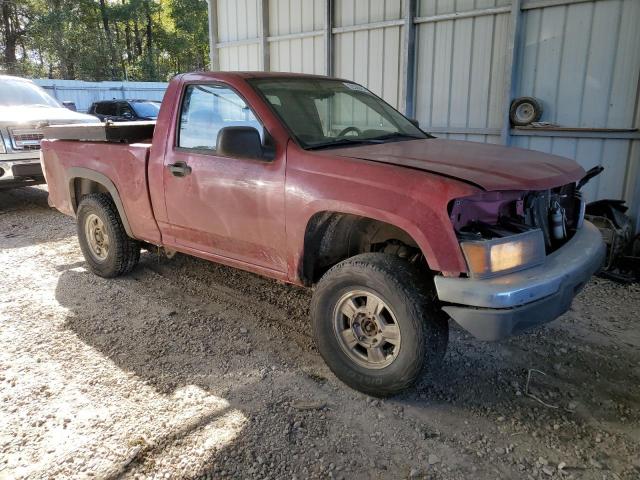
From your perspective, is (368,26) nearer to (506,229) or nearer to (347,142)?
(347,142)

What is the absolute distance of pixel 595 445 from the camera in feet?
8.74

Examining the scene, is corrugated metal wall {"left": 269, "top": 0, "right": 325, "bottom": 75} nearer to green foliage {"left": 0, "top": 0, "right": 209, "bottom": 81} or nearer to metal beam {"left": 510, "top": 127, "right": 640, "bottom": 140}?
metal beam {"left": 510, "top": 127, "right": 640, "bottom": 140}

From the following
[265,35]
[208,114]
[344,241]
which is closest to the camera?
[344,241]

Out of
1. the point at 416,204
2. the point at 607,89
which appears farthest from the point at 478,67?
the point at 416,204

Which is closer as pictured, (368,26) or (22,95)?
(368,26)

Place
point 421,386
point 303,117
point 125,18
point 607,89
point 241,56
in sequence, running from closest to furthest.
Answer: point 421,386, point 303,117, point 607,89, point 241,56, point 125,18

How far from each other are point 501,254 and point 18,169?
292 inches

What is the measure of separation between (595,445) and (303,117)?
2673mm

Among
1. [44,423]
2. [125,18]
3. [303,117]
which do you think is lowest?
[44,423]

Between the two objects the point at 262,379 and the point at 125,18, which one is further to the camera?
the point at 125,18

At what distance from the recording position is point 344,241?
3408 mm

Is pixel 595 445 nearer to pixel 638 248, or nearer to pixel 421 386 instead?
pixel 421 386

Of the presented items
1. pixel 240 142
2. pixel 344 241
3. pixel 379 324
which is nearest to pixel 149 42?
pixel 240 142

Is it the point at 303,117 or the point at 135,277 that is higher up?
the point at 303,117
